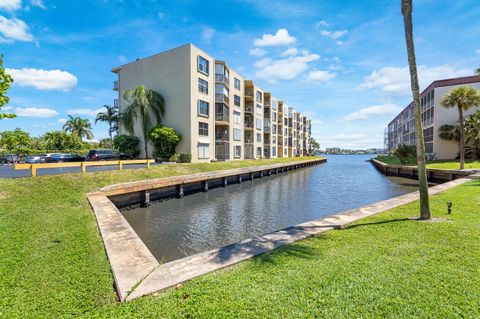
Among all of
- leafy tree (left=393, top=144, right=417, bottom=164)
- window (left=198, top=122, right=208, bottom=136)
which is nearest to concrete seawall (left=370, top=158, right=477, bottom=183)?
leafy tree (left=393, top=144, right=417, bottom=164)

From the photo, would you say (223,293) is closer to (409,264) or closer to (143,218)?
(409,264)

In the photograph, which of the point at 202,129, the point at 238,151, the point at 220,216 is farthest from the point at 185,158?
the point at 220,216

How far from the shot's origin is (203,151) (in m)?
32.8

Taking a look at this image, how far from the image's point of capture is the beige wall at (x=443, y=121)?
36.8 metres

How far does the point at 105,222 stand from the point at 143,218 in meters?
5.22

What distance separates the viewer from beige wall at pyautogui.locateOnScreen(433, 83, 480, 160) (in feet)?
121

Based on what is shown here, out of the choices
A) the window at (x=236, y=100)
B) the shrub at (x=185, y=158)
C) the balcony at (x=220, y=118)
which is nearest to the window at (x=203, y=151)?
A: the shrub at (x=185, y=158)

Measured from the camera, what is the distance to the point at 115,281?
466 centimetres

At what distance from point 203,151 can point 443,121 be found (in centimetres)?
3819

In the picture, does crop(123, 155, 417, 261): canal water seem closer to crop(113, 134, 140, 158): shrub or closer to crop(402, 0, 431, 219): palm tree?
crop(402, 0, 431, 219): palm tree

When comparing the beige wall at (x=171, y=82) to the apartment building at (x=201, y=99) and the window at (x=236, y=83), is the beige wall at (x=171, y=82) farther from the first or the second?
the window at (x=236, y=83)

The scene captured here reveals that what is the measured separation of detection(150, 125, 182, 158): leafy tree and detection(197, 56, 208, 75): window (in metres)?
9.47

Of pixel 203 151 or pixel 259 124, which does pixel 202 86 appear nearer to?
pixel 203 151

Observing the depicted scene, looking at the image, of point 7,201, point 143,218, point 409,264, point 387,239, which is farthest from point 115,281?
point 7,201
